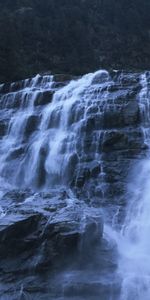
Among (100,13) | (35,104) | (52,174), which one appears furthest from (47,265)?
(100,13)

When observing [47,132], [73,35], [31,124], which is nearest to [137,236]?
[47,132]

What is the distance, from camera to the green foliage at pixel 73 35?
155 ft

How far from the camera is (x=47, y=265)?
15094mm

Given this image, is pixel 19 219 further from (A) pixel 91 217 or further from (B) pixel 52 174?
(B) pixel 52 174

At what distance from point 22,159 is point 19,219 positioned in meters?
8.57

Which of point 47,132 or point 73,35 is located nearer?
point 47,132

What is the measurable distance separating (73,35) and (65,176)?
1245 inches

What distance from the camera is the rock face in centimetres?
1493

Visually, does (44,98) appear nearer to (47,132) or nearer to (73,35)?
(47,132)

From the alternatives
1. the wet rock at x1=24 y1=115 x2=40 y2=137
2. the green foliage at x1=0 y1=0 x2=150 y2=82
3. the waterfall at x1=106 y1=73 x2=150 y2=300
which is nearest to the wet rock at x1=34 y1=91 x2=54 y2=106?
the wet rock at x1=24 y1=115 x2=40 y2=137

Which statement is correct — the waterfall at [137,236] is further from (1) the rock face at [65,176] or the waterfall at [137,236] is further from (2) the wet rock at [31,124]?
(2) the wet rock at [31,124]

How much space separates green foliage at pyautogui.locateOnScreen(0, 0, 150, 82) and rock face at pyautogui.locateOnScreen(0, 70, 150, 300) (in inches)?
547

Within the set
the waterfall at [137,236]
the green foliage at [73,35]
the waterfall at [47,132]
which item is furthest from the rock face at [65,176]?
the green foliage at [73,35]

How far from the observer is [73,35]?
5128 centimetres
